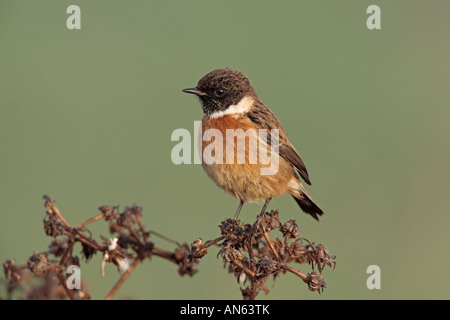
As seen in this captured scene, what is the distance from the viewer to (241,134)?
4.72 meters

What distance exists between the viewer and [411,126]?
891 cm

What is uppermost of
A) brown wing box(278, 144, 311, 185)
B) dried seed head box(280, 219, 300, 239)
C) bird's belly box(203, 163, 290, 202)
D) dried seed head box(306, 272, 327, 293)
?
brown wing box(278, 144, 311, 185)

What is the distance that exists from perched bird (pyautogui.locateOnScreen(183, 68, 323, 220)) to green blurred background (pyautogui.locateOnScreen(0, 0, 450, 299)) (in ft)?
5.64

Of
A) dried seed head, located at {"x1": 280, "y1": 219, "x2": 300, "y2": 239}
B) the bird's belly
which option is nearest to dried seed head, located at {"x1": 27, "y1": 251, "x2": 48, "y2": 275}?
dried seed head, located at {"x1": 280, "y1": 219, "x2": 300, "y2": 239}

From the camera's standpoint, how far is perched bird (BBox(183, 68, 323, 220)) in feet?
15.0

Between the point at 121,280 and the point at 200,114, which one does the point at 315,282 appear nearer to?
the point at 121,280

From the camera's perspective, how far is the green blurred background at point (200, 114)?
6.94 m

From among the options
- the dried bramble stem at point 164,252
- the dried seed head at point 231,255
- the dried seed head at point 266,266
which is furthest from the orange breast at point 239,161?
the dried seed head at point 266,266

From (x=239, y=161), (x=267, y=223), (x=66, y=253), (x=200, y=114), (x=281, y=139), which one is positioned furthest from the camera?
(x=200, y=114)

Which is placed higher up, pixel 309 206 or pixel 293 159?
pixel 293 159

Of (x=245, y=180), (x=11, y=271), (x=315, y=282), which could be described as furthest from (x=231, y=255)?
(x=245, y=180)

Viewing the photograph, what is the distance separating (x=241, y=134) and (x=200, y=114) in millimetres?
4094

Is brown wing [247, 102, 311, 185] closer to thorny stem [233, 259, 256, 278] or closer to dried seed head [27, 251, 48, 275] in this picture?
thorny stem [233, 259, 256, 278]

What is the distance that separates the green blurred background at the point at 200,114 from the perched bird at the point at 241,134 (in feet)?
5.64
